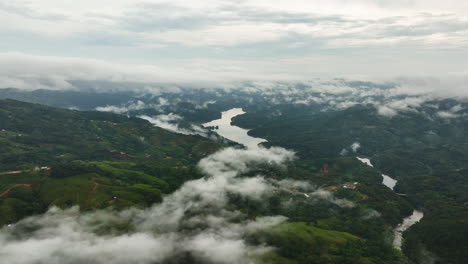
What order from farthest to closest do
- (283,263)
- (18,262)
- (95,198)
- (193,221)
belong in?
(95,198) → (193,221) → (283,263) → (18,262)

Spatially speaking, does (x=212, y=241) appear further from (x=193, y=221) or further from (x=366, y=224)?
(x=366, y=224)

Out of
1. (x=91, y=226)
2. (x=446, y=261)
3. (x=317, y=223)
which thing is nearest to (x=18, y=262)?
(x=91, y=226)

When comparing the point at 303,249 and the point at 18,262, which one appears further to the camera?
the point at 303,249

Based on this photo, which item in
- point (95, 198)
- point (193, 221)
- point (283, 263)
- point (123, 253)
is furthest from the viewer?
point (95, 198)

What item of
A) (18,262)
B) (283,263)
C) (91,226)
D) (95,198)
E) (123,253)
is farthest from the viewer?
(95,198)

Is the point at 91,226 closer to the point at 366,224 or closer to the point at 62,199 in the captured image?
the point at 62,199

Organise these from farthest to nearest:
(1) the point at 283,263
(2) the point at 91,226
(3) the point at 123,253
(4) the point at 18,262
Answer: (2) the point at 91,226 → (1) the point at 283,263 → (3) the point at 123,253 → (4) the point at 18,262

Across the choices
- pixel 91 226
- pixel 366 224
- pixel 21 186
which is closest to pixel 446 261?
pixel 366 224

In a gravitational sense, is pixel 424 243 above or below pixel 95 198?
below

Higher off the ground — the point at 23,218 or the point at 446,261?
the point at 23,218
